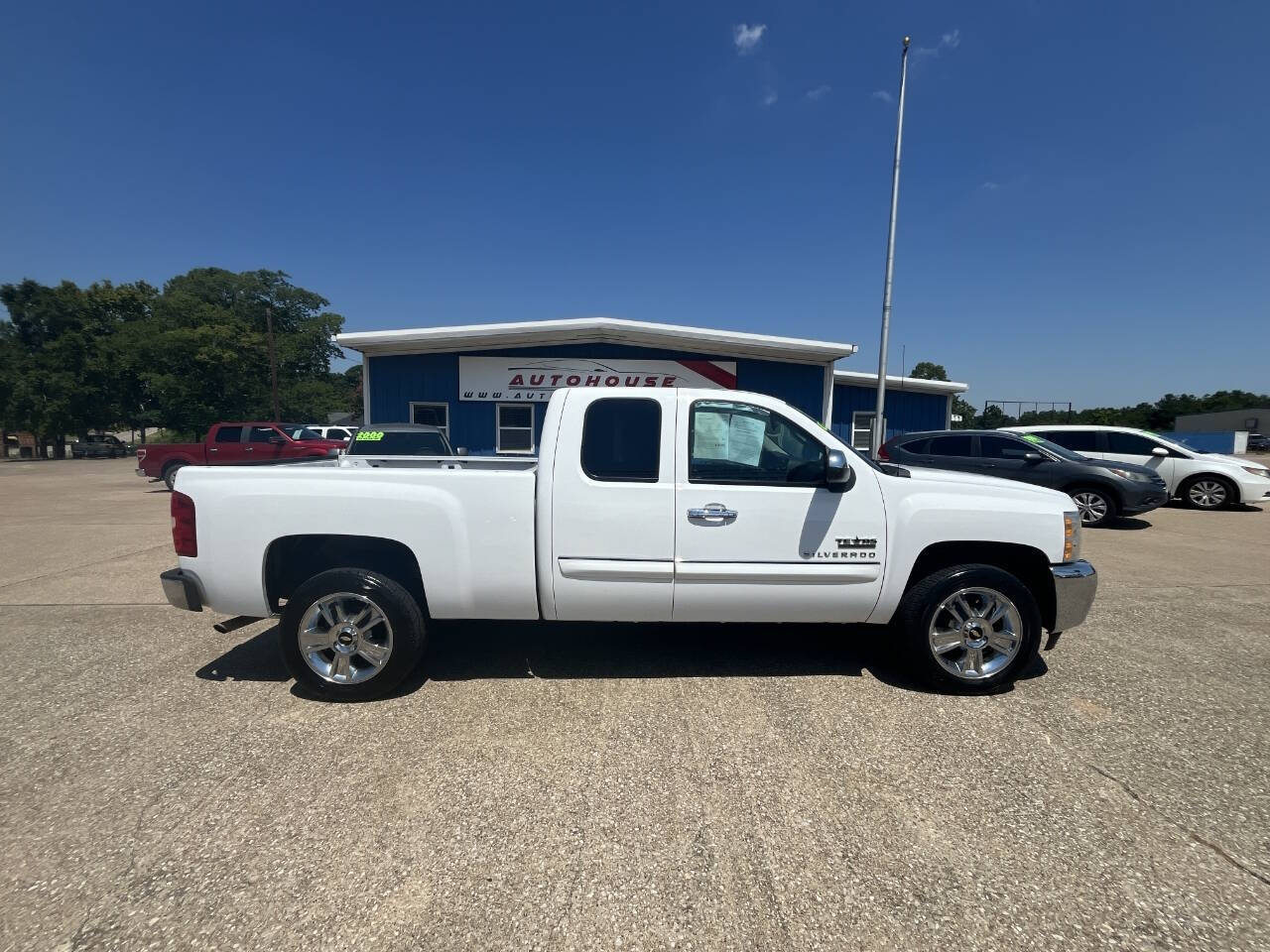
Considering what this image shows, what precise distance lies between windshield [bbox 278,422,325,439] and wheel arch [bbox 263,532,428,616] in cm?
1415

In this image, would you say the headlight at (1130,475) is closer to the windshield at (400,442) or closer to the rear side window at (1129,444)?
the rear side window at (1129,444)

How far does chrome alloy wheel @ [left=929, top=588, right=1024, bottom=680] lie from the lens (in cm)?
347

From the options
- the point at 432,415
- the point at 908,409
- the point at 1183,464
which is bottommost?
the point at 1183,464

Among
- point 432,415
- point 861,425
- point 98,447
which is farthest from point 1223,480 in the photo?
point 98,447

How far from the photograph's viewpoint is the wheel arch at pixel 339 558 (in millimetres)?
3471

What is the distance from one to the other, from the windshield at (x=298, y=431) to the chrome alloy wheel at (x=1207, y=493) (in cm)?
2093

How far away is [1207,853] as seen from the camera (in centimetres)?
220

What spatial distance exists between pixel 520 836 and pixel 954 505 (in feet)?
9.52

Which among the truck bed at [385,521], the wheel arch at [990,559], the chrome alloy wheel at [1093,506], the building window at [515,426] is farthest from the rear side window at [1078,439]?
the truck bed at [385,521]

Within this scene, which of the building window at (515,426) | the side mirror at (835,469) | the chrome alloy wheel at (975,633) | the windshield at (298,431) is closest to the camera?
the side mirror at (835,469)

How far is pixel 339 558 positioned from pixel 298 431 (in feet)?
54.4

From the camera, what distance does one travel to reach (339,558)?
3.56 meters

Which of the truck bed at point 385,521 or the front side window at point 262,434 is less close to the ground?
the front side window at point 262,434

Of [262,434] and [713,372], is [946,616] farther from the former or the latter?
[262,434]
